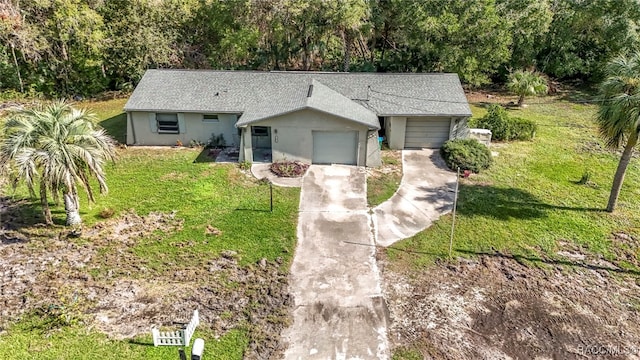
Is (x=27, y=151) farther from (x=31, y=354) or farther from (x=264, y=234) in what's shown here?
(x=264, y=234)

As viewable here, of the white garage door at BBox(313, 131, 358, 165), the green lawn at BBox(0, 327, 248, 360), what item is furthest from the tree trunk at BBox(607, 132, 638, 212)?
the green lawn at BBox(0, 327, 248, 360)

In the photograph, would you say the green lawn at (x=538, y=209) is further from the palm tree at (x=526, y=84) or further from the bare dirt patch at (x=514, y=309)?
the palm tree at (x=526, y=84)

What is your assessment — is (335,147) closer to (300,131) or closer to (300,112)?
(300,131)

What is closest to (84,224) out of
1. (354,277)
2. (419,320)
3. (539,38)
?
(354,277)

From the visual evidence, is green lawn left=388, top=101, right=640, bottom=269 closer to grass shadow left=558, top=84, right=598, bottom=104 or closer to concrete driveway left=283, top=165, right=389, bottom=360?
concrete driveway left=283, top=165, right=389, bottom=360

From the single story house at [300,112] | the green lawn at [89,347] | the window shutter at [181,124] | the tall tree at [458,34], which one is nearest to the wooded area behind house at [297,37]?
the tall tree at [458,34]

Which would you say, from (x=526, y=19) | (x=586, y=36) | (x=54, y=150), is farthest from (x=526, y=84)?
(x=54, y=150)
